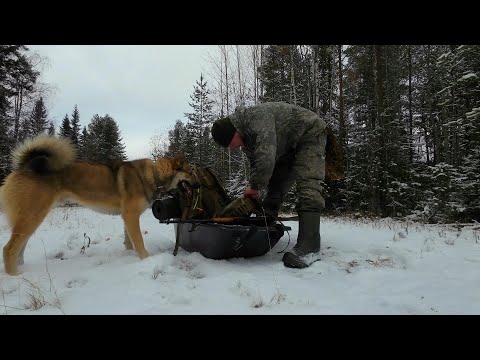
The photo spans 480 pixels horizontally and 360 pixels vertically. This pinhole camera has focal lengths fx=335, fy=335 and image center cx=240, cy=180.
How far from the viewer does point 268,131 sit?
3.79 metres

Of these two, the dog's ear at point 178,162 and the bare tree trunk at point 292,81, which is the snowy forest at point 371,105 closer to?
the bare tree trunk at point 292,81

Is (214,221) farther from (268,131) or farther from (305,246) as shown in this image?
(268,131)

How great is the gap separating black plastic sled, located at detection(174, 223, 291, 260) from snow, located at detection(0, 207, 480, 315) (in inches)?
4.7

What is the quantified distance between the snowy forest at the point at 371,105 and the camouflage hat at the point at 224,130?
8799mm

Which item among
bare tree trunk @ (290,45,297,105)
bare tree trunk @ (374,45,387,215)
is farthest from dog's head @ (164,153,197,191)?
bare tree trunk @ (290,45,297,105)

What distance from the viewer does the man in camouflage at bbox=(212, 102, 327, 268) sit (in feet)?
12.3

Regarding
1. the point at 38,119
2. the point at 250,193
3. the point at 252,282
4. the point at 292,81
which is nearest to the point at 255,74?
the point at 292,81

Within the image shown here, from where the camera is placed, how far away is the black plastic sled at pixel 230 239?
350cm

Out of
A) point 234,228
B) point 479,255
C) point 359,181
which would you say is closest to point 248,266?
point 234,228

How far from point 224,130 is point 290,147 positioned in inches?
33.5
